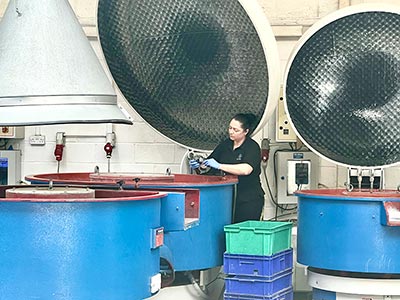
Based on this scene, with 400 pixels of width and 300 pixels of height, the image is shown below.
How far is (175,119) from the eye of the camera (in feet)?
15.4

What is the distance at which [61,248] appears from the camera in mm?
2600

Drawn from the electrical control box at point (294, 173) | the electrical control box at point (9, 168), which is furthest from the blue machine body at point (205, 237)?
the electrical control box at point (9, 168)

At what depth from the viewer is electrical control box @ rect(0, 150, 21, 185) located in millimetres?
5320

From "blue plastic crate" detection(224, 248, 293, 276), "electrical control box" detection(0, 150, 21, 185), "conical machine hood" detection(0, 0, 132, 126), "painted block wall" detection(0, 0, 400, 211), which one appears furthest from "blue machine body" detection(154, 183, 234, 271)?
"electrical control box" detection(0, 150, 21, 185)

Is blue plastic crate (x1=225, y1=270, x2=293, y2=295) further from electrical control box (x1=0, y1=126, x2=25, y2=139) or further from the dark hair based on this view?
electrical control box (x1=0, y1=126, x2=25, y2=139)

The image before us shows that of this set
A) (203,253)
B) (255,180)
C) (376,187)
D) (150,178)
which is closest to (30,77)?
(150,178)

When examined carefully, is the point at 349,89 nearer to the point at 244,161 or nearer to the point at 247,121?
the point at 247,121

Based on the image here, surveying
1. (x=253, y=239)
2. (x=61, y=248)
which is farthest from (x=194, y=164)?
(x=61, y=248)

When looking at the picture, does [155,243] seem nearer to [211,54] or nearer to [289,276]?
[289,276]

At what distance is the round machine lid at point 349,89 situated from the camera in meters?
4.07

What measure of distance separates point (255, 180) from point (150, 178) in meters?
0.82

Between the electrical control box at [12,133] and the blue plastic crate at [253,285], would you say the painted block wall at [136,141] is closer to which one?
the electrical control box at [12,133]

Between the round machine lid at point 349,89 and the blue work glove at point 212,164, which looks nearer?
the round machine lid at point 349,89

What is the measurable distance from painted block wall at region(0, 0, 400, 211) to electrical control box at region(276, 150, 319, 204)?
0.25ft
